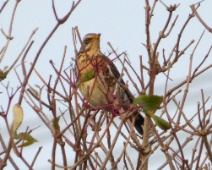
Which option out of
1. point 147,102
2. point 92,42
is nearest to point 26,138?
point 147,102

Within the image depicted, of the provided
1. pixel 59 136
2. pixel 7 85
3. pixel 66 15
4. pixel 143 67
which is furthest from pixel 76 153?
pixel 143 67

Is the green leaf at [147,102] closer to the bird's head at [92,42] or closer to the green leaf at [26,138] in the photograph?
the green leaf at [26,138]

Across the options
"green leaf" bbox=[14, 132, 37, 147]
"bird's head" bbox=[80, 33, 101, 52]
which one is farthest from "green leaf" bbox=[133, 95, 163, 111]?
"bird's head" bbox=[80, 33, 101, 52]

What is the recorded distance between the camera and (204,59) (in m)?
3.24

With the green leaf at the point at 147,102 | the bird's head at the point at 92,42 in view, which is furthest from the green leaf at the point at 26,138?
the bird's head at the point at 92,42

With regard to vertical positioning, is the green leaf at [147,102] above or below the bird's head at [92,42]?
below

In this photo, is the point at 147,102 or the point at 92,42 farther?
the point at 92,42

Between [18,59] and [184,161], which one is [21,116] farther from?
[184,161]

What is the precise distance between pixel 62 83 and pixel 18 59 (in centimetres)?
23

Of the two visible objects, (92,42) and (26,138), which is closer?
(26,138)

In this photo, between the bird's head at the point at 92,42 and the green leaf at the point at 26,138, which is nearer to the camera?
the green leaf at the point at 26,138

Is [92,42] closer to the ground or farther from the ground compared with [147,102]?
farther from the ground

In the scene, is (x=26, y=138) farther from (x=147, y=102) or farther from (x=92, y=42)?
(x=92, y=42)

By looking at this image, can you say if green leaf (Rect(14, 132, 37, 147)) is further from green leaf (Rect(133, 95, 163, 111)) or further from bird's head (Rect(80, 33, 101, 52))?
bird's head (Rect(80, 33, 101, 52))
